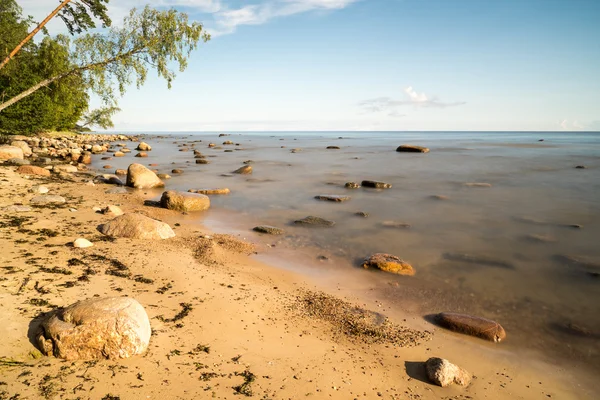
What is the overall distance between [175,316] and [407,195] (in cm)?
1444

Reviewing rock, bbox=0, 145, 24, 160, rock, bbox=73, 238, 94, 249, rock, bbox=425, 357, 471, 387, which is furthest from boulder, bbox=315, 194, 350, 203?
rock, bbox=0, 145, 24, 160

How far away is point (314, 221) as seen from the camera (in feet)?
37.9

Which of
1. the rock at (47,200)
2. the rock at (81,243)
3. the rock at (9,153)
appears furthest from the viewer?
the rock at (9,153)

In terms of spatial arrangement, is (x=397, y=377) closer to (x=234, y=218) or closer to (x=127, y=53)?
(x=234, y=218)

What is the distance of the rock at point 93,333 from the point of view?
3.63 m

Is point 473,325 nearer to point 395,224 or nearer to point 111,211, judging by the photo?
point 395,224

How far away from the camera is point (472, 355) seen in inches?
189

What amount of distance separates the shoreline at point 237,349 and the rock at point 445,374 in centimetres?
9

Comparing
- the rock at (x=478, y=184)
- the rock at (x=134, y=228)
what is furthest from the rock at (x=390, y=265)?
the rock at (x=478, y=184)

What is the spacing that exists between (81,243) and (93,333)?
4.23 metres

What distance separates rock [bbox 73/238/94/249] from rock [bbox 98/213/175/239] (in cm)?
85

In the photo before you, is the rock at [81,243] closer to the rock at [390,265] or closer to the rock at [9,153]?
the rock at [390,265]

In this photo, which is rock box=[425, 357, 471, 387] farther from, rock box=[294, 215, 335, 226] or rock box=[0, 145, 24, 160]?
rock box=[0, 145, 24, 160]

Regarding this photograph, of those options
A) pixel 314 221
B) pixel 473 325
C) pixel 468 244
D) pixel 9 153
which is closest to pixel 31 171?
pixel 9 153
